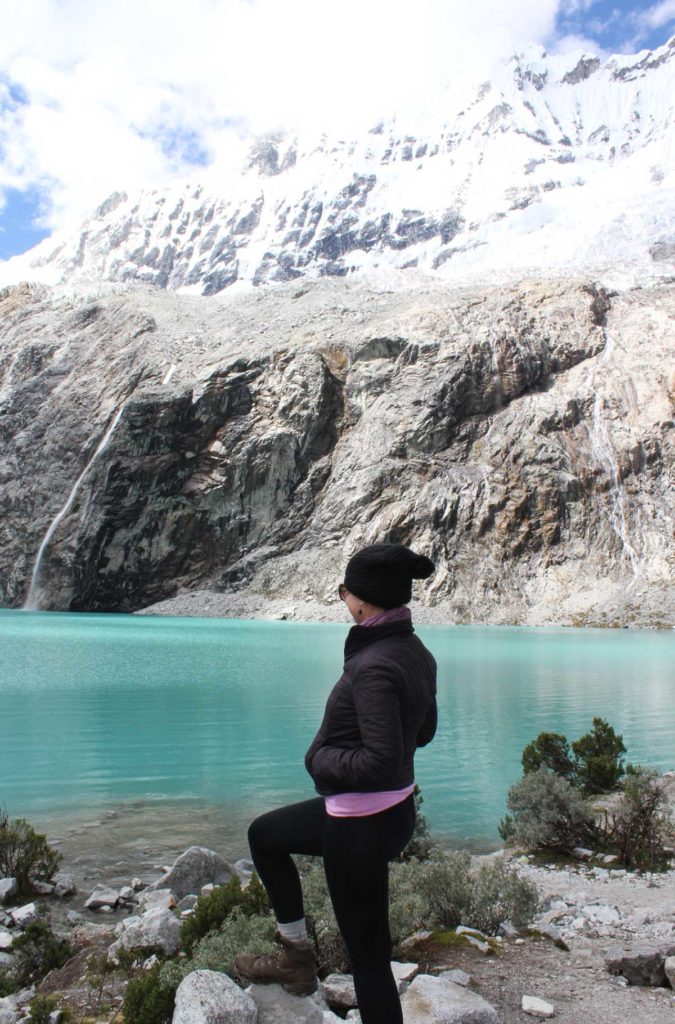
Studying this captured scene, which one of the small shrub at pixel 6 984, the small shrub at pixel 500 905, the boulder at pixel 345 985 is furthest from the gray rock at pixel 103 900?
the boulder at pixel 345 985

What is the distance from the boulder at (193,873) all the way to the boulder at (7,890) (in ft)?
4.32

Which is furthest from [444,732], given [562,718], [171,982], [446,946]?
[171,982]

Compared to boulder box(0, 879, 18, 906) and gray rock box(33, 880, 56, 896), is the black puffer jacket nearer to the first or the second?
boulder box(0, 879, 18, 906)

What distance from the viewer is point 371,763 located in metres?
3.42

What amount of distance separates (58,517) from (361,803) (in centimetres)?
7984

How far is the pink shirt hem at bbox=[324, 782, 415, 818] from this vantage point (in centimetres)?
353

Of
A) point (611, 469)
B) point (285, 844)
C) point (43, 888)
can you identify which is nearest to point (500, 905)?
point (285, 844)

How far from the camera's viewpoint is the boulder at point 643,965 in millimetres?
4680

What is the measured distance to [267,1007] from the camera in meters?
3.93

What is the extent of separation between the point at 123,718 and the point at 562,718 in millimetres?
10494

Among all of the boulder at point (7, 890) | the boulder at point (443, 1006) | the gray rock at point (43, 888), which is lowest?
the gray rock at point (43, 888)

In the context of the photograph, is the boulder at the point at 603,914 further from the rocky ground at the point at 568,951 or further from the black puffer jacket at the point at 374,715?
the black puffer jacket at the point at 374,715

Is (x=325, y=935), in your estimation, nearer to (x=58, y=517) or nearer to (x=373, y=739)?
(x=373, y=739)

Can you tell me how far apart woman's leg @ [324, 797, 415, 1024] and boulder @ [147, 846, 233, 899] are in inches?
184
